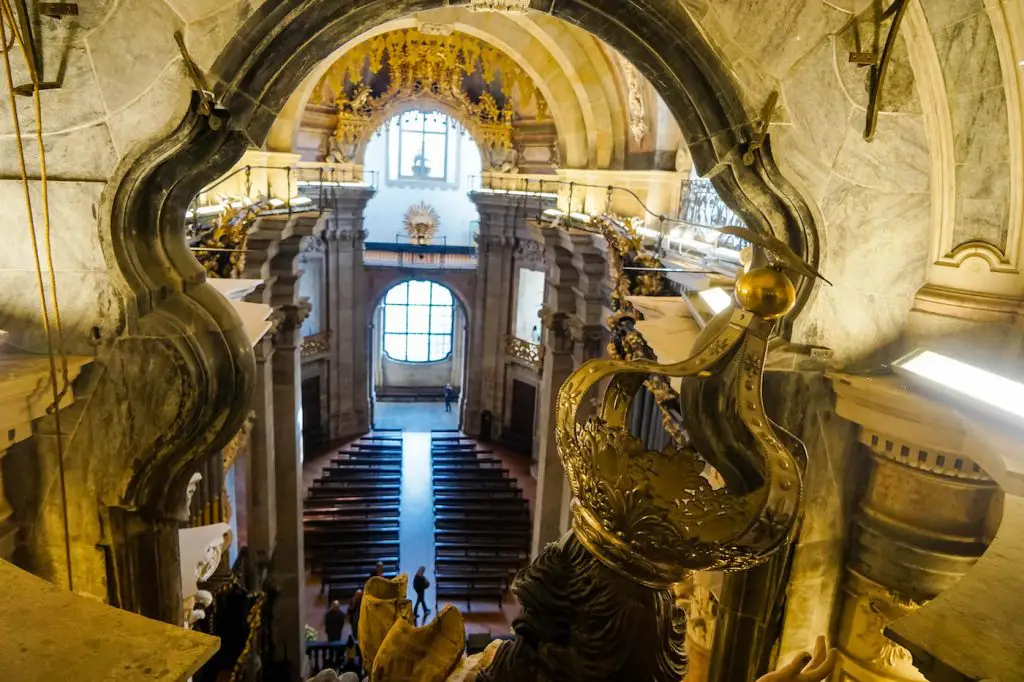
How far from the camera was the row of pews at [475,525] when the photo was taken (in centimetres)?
1193

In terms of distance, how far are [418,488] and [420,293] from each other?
27.4ft

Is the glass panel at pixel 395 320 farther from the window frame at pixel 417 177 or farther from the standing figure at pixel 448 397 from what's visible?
the window frame at pixel 417 177

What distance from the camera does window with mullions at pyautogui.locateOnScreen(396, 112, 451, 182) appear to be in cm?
2172

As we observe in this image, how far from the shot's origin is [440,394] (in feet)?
70.6

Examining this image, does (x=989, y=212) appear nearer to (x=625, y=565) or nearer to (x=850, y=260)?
(x=850, y=260)

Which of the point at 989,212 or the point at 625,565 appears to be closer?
the point at 625,565

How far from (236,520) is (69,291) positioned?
6541 mm

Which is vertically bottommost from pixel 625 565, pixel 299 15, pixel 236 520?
Answer: pixel 236 520

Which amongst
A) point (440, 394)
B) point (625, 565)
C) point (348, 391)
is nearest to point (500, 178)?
point (348, 391)

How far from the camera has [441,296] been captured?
2192cm

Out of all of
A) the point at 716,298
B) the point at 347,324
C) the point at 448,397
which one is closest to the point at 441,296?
the point at 448,397

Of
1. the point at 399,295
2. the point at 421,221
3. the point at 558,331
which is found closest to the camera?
the point at 558,331

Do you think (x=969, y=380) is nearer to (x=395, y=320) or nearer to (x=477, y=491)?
(x=477, y=491)

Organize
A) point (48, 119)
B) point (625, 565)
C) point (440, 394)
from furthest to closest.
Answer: point (440, 394) < point (48, 119) < point (625, 565)
